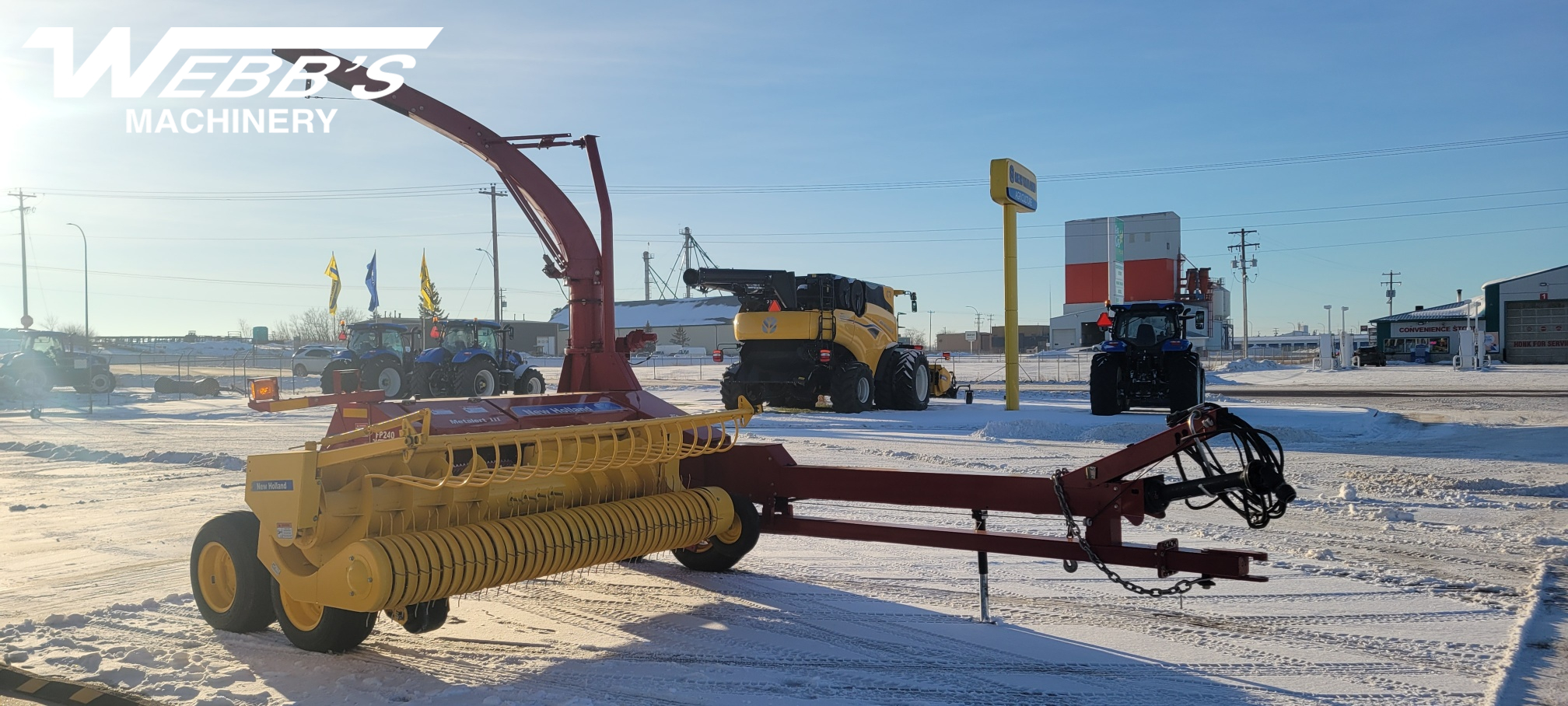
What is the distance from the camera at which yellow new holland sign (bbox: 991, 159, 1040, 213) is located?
58.6 ft

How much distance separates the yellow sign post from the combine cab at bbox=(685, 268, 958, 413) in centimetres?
185

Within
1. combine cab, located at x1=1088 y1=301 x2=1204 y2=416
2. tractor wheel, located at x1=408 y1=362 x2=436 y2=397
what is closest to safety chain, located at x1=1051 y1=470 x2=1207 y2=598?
combine cab, located at x1=1088 y1=301 x2=1204 y2=416

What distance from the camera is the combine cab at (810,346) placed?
17.8 metres

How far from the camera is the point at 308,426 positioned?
61.6 ft

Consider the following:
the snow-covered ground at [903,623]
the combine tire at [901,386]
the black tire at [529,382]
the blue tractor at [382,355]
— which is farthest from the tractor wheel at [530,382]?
the snow-covered ground at [903,623]

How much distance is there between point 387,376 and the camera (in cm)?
2252

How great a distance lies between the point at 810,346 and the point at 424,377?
8402mm

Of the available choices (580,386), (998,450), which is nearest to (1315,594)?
(580,386)

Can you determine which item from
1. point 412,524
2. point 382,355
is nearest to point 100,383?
point 382,355

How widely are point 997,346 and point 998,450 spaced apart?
210 feet

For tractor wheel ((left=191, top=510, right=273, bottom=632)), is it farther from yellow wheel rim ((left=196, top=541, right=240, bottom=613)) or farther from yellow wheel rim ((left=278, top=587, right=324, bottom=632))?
yellow wheel rim ((left=278, top=587, right=324, bottom=632))

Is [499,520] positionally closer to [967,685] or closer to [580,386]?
[967,685]

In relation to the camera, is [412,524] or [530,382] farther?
[530,382]

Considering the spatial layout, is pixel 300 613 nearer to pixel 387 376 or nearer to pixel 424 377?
pixel 424 377
